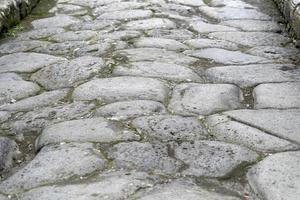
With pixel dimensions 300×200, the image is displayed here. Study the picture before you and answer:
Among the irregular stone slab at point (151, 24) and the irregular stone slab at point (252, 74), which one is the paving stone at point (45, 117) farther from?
the irregular stone slab at point (151, 24)

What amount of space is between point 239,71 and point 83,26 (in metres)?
1.84

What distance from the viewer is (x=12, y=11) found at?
462 centimetres

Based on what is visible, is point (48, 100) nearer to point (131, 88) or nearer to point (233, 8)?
point (131, 88)

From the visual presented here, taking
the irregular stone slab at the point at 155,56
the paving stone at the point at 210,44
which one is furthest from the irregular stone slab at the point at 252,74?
the paving stone at the point at 210,44

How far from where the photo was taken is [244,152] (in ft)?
7.16

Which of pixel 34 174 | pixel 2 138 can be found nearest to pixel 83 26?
pixel 2 138

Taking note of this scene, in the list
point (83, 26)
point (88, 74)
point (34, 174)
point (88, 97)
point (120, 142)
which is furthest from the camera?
point (83, 26)

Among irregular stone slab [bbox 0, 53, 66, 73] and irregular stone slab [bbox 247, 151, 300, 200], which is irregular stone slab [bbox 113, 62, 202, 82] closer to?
irregular stone slab [bbox 0, 53, 66, 73]

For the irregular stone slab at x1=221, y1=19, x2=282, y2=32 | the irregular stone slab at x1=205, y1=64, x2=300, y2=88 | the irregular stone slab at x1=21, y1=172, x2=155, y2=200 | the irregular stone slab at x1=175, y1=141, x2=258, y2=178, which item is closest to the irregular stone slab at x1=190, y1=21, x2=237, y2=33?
the irregular stone slab at x1=221, y1=19, x2=282, y2=32

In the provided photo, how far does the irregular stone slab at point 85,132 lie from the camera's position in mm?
2332

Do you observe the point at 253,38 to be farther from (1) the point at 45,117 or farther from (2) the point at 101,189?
(2) the point at 101,189

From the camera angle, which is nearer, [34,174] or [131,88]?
[34,174]

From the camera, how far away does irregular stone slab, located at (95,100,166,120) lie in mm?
2580

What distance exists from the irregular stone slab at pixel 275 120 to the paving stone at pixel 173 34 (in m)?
1.64
